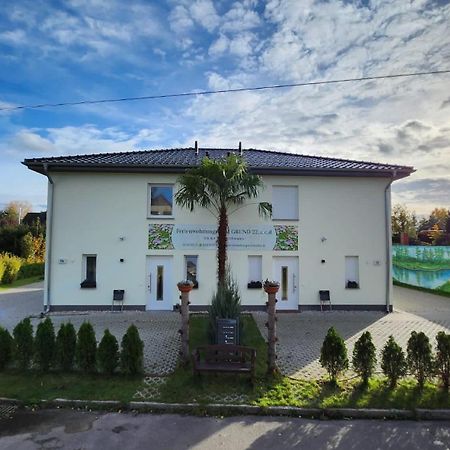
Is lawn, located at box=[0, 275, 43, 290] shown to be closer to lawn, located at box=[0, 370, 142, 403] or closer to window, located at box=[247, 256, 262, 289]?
window, located at box=[247, 256, 262, 289]

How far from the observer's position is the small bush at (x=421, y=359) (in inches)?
235

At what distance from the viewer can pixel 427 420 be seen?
17.2 ft

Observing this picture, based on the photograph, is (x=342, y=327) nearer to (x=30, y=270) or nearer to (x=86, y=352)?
(x=86, y=352)

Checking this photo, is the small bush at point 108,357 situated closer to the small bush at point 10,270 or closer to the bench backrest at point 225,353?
the bench backrest at point 225,353

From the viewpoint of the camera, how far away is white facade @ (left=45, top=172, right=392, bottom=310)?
12.4 m

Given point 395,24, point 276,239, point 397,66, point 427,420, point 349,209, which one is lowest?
point 427,420

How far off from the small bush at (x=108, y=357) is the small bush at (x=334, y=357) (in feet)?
12.8

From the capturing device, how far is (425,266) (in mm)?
19797

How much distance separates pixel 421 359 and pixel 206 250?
800 cm

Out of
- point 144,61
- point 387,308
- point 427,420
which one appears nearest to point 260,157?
point 144,61

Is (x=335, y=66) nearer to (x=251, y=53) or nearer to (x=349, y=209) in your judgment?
(x=251, y=53)

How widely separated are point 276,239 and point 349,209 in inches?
119

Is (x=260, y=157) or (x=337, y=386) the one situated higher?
(x=260, y=157)

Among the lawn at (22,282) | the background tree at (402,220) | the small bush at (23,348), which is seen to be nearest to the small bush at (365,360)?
the small bush at (23,348)
